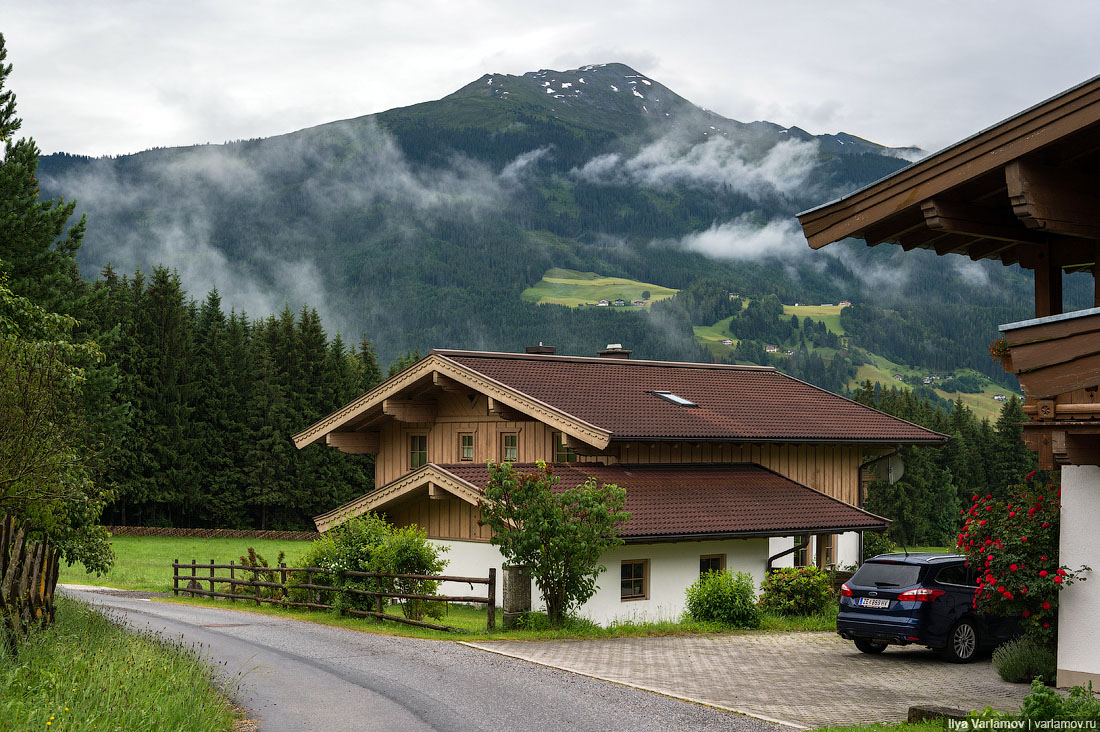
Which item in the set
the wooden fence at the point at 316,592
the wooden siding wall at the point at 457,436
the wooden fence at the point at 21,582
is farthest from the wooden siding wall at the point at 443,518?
the wooden fence at the point at 21,582

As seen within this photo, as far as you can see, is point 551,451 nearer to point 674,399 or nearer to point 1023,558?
point 674,399

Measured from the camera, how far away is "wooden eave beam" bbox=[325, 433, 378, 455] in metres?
33.4

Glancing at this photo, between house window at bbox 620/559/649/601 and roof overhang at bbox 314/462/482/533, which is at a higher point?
roof overhang at bbox 314/462/482/533

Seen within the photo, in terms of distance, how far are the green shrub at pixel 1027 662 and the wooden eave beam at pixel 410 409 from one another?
65.9 ft

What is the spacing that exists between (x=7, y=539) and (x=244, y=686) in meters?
3.49

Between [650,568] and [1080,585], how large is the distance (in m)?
14.5

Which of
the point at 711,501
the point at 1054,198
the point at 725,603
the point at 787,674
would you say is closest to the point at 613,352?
the point at 711,501

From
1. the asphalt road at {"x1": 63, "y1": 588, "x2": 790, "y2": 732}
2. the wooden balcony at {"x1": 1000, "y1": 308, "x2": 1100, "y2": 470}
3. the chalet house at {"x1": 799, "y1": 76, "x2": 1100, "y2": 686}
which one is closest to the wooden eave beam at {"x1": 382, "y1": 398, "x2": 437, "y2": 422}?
the asphalt road at {"x1": 63, "y1": 588, "x2": 790, "y2": 732}

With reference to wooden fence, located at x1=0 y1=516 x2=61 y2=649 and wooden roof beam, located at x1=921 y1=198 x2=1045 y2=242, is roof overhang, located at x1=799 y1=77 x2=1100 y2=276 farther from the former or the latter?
wooden fence, located at x1=0 y1=516 x2=61 y2=649

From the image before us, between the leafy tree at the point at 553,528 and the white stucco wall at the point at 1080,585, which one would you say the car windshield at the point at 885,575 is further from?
the white stucco wall at the point at 1080,585

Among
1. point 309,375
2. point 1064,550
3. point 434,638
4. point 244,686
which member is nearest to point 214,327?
point 309,375

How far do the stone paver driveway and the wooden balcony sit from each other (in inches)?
123

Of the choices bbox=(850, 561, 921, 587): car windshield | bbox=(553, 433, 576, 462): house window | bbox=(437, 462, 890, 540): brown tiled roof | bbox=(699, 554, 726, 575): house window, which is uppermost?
bbox=(553, 433, 576, 462): house window

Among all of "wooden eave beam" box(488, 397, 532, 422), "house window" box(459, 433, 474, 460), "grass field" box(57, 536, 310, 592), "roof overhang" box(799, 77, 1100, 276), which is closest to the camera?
"roof overhang" box(799, 77, 1100, 276)
